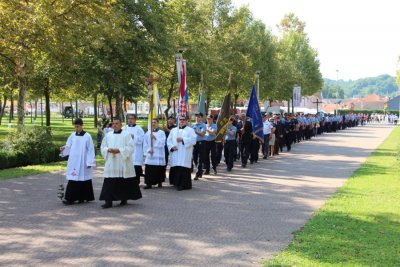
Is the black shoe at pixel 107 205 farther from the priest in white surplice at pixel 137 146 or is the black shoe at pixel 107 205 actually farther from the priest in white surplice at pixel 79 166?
the priest in white surplice at pixel 137 146

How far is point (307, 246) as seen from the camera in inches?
304

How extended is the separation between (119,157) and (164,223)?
2371mm

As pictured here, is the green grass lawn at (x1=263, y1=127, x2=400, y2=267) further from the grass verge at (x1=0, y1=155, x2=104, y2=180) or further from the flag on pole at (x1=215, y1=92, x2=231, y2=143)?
the grass verge at (x1=0, y1=155, x2=104, y2=180)

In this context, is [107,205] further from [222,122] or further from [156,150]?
[222,122]

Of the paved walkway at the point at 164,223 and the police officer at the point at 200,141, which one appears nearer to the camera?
the paved walkway at the point at 164,223

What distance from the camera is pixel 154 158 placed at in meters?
13.9

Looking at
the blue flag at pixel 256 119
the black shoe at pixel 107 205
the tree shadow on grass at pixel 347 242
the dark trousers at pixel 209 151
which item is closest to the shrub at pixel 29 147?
the dark trousers at pixel 209 151

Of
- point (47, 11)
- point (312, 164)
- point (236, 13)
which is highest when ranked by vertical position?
point (236, 13)

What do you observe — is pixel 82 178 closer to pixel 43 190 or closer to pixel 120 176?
pixel 120 176

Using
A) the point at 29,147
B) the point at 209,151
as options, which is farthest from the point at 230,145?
the point at 29,147

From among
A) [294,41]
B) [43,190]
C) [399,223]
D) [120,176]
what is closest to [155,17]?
[43,190]

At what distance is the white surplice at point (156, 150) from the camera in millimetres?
13930

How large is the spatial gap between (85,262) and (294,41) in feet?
196

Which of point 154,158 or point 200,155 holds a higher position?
point 154,158
